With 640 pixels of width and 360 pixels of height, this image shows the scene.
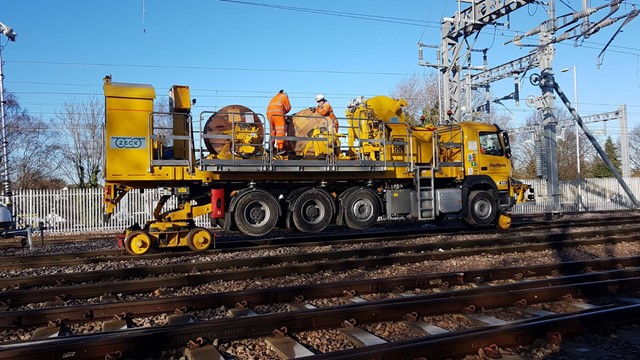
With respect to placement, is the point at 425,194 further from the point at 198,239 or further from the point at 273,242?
the point at 198,239

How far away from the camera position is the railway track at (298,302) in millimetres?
5031

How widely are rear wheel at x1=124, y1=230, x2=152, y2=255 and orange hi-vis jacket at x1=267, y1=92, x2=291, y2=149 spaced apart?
3971mm

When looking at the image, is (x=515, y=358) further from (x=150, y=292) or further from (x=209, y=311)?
(x=150, y=292)

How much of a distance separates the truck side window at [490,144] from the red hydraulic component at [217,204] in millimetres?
8527

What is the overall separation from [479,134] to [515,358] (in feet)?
39.0

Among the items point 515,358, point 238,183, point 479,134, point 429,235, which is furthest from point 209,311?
point 479,134

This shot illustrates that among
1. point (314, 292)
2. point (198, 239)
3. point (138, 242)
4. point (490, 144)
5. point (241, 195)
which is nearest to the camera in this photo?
point (314, 292)

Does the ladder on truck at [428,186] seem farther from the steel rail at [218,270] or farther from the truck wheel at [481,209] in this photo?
the steel rail at [218,270]

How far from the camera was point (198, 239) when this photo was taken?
38.0ft

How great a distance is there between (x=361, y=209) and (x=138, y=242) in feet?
19.0

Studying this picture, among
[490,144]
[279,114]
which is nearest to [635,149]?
[490,144]

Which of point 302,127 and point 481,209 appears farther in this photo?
point 481,209

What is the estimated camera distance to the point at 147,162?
11.1m

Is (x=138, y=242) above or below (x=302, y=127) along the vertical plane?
below
